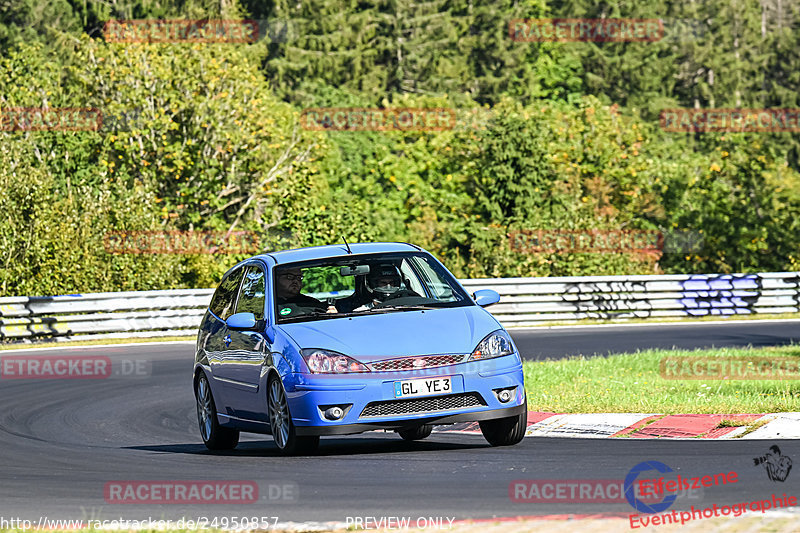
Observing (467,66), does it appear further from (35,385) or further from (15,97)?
(35,385)

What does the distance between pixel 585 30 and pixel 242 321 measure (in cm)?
8024

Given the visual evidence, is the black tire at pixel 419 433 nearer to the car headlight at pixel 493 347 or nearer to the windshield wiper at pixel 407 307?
the windshield wiper at pixel 407 307

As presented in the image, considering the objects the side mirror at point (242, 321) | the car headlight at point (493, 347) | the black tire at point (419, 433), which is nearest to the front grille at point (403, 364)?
the car headlight at point (493, 347)

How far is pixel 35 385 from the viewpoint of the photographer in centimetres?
1839

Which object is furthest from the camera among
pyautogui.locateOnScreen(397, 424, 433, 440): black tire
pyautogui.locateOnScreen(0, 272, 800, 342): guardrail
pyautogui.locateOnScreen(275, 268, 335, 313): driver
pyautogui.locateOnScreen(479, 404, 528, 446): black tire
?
pyautogui.locateOnScreen(0, 272, 800, 342): guardrail

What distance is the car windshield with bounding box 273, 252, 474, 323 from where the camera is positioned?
10.8 meters

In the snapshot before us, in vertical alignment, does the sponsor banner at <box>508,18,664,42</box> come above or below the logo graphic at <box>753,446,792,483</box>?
below

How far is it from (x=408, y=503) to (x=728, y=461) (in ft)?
8.23

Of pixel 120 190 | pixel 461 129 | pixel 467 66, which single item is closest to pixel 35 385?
pixel 120 190

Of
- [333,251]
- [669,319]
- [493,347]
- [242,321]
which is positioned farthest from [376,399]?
[669,319]

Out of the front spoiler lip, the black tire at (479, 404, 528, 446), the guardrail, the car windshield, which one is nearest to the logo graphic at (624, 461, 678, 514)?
the front spoiler lip

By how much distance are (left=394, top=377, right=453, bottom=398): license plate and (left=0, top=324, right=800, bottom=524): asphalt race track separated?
48cm

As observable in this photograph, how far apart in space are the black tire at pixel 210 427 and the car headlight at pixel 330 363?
2.10 m

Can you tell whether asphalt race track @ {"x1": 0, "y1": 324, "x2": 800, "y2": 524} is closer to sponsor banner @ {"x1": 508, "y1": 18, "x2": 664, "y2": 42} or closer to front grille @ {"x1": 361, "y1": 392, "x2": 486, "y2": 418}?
front grille @ {"x1": 361, "y1": 392, "x2": 486, "y2": 418}
